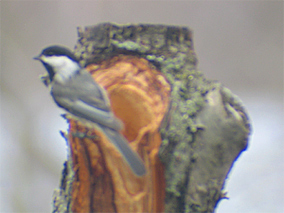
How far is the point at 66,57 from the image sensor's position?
67 cm

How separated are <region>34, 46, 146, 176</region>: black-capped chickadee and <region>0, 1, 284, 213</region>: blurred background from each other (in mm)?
373

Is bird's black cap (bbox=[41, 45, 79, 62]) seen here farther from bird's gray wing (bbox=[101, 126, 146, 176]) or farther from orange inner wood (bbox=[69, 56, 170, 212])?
bird's gray wing (bbox=[101, 126, 146, 176])

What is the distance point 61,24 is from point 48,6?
104mm

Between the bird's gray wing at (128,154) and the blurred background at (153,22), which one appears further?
the blurred background at (153,22)

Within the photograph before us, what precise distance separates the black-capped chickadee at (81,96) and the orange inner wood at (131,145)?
41 mm

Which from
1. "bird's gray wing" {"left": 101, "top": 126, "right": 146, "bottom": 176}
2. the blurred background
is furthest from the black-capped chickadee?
the blurred background

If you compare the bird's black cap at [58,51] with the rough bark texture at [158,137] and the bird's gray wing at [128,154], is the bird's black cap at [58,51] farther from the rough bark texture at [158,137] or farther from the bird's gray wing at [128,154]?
the bird's gray wing at [128,154]

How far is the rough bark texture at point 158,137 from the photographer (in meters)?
0.65

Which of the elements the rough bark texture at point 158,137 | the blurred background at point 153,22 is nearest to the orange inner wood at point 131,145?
the rough bark texture at point 158,137

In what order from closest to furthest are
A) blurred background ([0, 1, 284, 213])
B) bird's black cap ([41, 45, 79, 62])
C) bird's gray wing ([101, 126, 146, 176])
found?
bird's gray wing ([101, 126, 146, 176]) < bird's black cap ([41, 45, 79, 62]) < blurred background ([0, 1, 284, 213])

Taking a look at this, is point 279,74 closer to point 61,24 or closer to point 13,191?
point 61,24

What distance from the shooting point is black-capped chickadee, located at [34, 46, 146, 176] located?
1.84 ft

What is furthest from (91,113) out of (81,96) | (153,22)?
(153,22)

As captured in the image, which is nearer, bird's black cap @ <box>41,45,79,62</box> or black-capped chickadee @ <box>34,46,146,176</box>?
black-capped chickadee @ <box>34,46,146,176</box>
